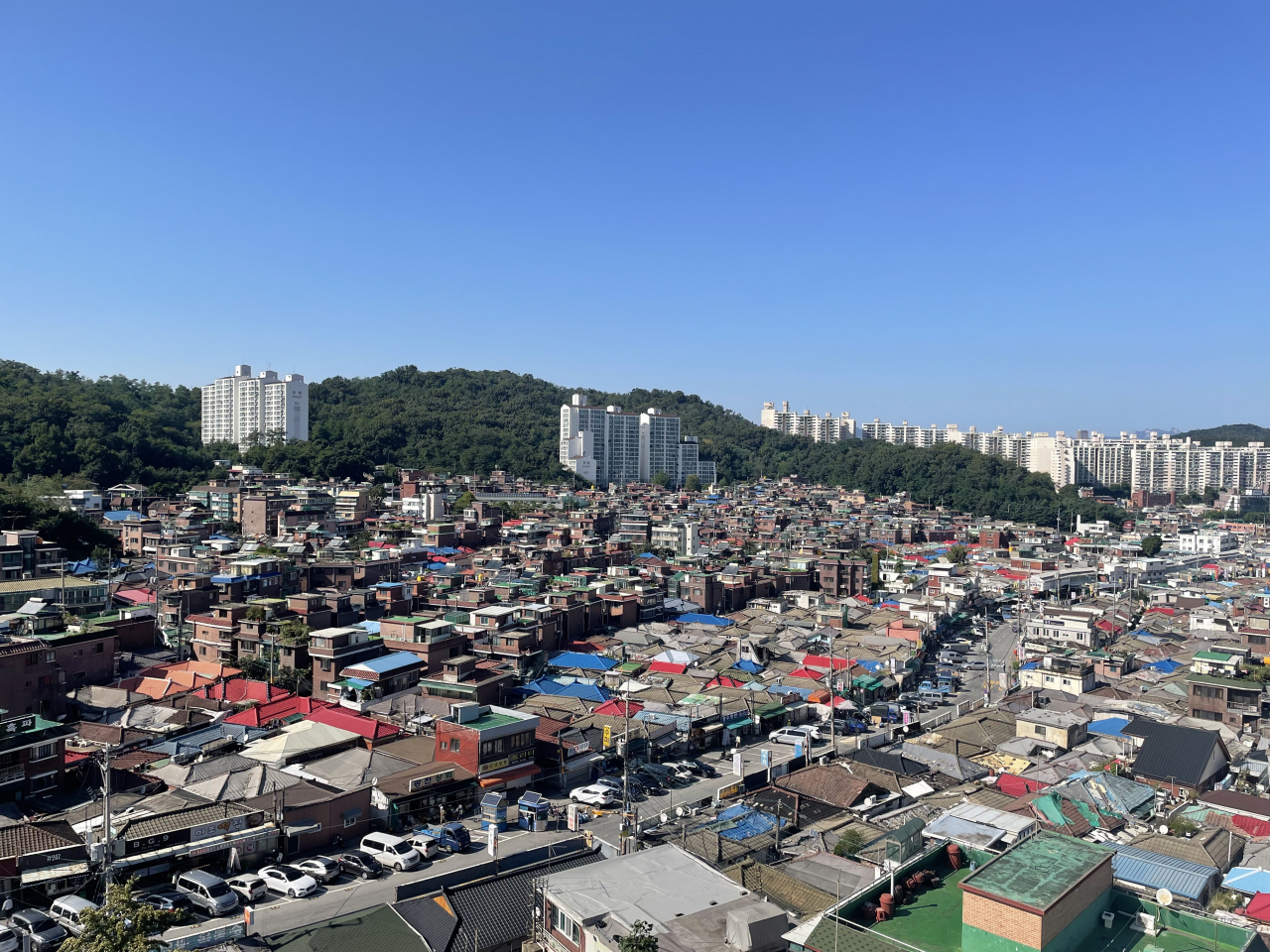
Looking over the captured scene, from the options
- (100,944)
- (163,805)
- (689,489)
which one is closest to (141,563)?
(163,805)

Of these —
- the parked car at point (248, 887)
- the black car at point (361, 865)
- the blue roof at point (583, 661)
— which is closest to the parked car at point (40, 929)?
the parked car at point (248, 887)

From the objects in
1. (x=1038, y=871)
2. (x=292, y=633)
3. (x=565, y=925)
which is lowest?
(x=565, y=925)

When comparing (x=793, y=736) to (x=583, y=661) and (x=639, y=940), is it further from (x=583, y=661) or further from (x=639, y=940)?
(x=639, y=940)

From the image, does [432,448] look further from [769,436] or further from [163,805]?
[163,805]

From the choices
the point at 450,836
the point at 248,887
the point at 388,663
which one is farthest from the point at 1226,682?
the point at 248,887

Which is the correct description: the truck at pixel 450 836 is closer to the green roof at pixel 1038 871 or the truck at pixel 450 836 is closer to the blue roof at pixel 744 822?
the blue roof at pixel 744 822
